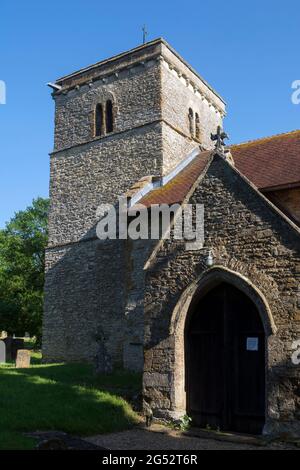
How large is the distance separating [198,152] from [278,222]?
12.7 metres

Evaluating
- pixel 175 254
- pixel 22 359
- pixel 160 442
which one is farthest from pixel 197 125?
pixel 160 442

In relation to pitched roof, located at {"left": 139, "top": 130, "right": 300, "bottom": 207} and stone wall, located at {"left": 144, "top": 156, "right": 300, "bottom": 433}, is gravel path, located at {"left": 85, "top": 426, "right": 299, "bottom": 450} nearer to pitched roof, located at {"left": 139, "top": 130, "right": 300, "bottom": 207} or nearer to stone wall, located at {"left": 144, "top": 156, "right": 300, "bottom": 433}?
stone wall, located at {"left": 144, "top": 156, "right": 300, "bottom": 433}

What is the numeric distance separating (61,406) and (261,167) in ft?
28.4

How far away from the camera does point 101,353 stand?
14195 millimetres

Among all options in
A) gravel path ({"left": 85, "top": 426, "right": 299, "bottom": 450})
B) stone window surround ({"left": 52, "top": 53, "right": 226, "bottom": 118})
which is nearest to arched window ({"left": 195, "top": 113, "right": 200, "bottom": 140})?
stone window surround ({"left": 52, "top": 53, "right": 226, "bottom": 118})

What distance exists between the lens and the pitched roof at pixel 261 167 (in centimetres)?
1310

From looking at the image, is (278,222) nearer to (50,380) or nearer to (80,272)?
(50,380)

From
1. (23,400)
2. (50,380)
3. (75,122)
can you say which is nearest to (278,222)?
(23,400)

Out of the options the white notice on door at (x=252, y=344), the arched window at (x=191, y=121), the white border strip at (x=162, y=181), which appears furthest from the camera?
the arched window at (x=191, y=121)

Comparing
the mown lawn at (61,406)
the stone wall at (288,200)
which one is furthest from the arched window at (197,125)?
the mown lawn at (61,406)

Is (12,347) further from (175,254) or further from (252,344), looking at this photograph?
(252,344)

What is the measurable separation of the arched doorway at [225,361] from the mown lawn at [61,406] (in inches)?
59.2

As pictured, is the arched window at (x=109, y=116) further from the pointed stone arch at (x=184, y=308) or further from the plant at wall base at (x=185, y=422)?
the plant at wall base at (x=185, y=422)

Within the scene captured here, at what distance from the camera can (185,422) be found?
9391 mm
